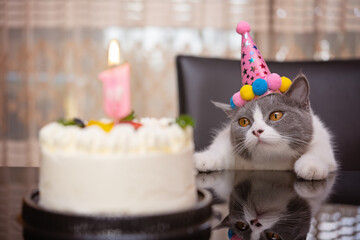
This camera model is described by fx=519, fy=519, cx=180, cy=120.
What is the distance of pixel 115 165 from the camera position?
0.59 meters

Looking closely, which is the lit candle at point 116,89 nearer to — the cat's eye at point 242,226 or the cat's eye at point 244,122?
the cat's eye at point 242,226

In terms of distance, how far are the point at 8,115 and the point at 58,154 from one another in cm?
251

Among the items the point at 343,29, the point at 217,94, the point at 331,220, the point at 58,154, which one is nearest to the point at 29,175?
the point at 58,154

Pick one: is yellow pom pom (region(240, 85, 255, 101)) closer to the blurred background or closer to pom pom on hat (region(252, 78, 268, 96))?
pom pom on hat (region(252, 78, 268, 96))

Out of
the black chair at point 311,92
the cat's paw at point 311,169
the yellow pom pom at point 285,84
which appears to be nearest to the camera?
the cat's paw at point 311,169

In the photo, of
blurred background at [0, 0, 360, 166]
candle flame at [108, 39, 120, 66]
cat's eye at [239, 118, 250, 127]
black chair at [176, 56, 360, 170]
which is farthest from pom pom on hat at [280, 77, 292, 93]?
blurred background at [0, 0, 360, 166]

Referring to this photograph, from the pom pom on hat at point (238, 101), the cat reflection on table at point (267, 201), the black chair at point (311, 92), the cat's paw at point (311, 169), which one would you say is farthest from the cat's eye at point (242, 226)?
the black chair at point (311, 92)

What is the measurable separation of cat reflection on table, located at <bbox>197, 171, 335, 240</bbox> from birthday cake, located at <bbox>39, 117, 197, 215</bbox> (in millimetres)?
96

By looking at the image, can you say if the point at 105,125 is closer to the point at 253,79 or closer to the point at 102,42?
the point at 253,79

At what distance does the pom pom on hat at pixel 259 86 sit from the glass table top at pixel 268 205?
0.19m

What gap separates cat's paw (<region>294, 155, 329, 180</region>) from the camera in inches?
45.2

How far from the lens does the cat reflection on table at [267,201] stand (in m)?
0.64

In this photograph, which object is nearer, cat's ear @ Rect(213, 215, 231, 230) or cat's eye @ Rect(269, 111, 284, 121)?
cat's ear @ Rect(213, 215, 231, 230)

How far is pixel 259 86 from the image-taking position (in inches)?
48.1
